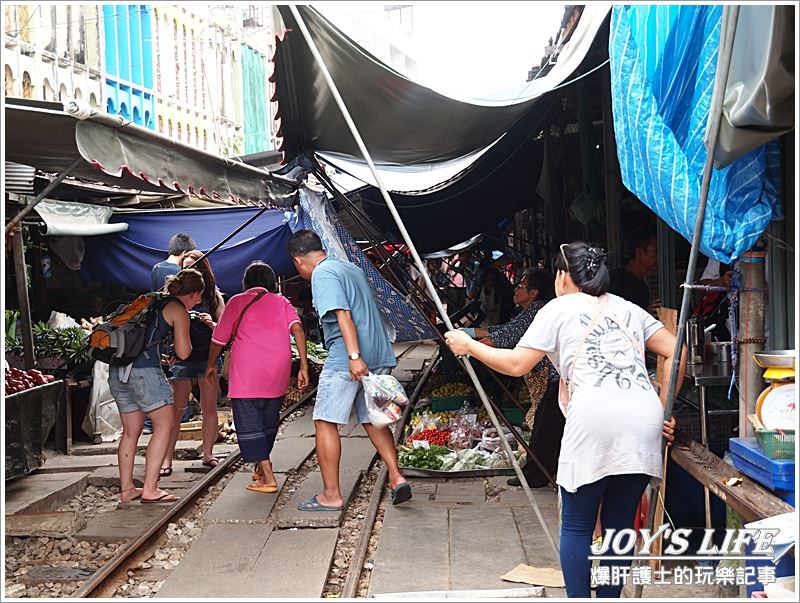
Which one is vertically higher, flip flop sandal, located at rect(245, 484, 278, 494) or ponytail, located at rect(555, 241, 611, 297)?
ponytail, located at rect(555, 241, 611, 297)

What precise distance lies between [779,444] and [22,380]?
6.25m

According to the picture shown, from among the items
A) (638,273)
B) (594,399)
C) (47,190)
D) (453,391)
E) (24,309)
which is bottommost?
(453,391)

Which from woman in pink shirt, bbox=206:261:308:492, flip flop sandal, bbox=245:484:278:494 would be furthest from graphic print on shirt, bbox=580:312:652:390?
flip flop sandal, bbox=245:484:278:494

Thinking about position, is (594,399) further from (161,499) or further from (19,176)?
(19,176)

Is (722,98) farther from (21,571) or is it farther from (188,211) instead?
(188,211)

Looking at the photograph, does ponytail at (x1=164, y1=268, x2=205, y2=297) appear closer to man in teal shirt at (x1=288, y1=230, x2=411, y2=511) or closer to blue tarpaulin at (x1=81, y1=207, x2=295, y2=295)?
man in teal shirt at (x1=288, y1=230, x2=411, y2=511)

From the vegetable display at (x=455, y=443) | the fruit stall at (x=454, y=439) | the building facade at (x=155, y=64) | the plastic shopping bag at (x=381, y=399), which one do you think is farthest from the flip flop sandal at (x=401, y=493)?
the building facade at (x=155, y=64)

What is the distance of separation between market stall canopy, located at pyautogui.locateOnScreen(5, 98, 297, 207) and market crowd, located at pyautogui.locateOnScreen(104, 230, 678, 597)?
2.56 ft

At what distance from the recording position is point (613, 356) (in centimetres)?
395

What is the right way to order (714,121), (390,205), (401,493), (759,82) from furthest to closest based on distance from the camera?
(401,493)
(390,205)
(714,121)
(759,82)

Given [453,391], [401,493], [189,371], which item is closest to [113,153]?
[401,493]

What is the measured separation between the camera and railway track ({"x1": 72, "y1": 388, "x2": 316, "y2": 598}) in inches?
205

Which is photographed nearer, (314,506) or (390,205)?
(390,205)

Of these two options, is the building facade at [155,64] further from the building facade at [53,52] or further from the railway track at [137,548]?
the railway track at [137,548]
